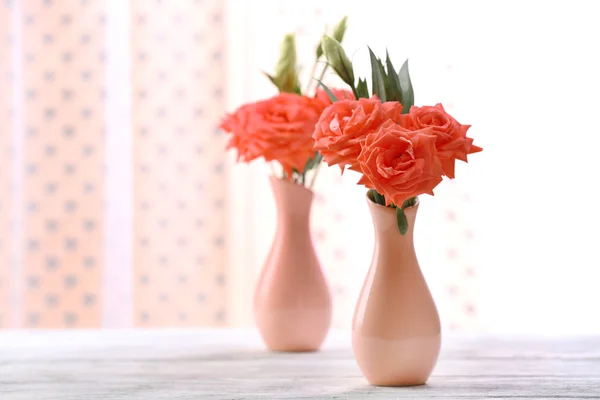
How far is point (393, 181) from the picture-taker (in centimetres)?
74

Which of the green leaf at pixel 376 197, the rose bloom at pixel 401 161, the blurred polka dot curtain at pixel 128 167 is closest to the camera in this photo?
the rose bloom at pixel 401 161

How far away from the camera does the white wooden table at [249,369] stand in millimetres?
814

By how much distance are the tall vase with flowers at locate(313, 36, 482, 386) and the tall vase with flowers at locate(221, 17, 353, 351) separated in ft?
0.57

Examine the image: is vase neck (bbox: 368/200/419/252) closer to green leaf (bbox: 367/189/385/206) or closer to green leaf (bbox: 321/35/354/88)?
green leaf (bbox: 367/189/385/206)

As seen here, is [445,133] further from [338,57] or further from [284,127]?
[284,127]

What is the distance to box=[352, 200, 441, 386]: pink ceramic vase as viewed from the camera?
0.82m

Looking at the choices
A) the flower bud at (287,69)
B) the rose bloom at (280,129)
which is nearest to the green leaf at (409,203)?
the rose bloom at (280,129)

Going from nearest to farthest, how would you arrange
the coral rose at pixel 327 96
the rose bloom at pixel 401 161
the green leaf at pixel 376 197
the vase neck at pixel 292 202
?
1. the rose bloom at pixel 401 161
2. the green leaf at pixel 376 197
3. the coral rose at pixel 327 96
4. the vase neck at pixel 292 202

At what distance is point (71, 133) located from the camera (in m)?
2.55

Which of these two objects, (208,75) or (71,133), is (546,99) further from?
(71,133)

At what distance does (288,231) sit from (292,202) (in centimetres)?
4

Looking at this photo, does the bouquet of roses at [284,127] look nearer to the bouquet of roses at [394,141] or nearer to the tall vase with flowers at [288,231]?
the tall vase with flowers at [288,231]

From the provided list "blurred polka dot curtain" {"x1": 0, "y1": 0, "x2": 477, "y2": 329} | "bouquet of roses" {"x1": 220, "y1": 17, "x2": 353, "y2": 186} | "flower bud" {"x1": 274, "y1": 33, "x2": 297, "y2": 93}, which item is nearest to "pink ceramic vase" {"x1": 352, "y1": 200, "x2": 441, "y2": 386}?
"bouquet of roses" {"x1": 220, "y1": 17, "x2": 353, "y2": 186}

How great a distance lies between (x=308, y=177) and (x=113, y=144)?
69 cm
